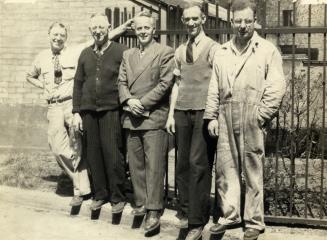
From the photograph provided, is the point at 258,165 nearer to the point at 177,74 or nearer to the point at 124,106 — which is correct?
the point at 177,74

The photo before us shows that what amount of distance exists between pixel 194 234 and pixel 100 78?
1.88 meters

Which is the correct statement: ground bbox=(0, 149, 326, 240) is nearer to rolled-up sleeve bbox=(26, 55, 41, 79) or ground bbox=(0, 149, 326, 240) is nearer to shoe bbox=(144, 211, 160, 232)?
shoe bbox=(144, 211, 160, 232)

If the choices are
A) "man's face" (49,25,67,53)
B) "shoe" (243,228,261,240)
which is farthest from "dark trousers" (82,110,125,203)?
"shoe" (243,228,261,240)

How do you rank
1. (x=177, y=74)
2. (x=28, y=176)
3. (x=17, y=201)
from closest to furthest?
(x=177, y=74)
(x=17, y=201)
(x=28, y=176)

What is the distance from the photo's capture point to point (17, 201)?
22.4 ft

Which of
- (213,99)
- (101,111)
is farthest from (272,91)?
(101,111)

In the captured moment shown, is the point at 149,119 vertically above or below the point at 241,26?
below

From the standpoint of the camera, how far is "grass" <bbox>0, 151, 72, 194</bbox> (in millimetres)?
7312

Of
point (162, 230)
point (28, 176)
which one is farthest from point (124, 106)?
point (28, 176)

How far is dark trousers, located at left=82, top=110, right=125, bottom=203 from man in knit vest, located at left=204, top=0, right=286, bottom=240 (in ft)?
4.00

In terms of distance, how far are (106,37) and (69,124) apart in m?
1.14

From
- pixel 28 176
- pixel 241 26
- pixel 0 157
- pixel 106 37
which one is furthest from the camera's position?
pixel 0 157

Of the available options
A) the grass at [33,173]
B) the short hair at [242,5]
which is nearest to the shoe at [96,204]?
the grass at [33,173]

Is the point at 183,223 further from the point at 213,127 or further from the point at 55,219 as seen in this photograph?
the point at 55,219
